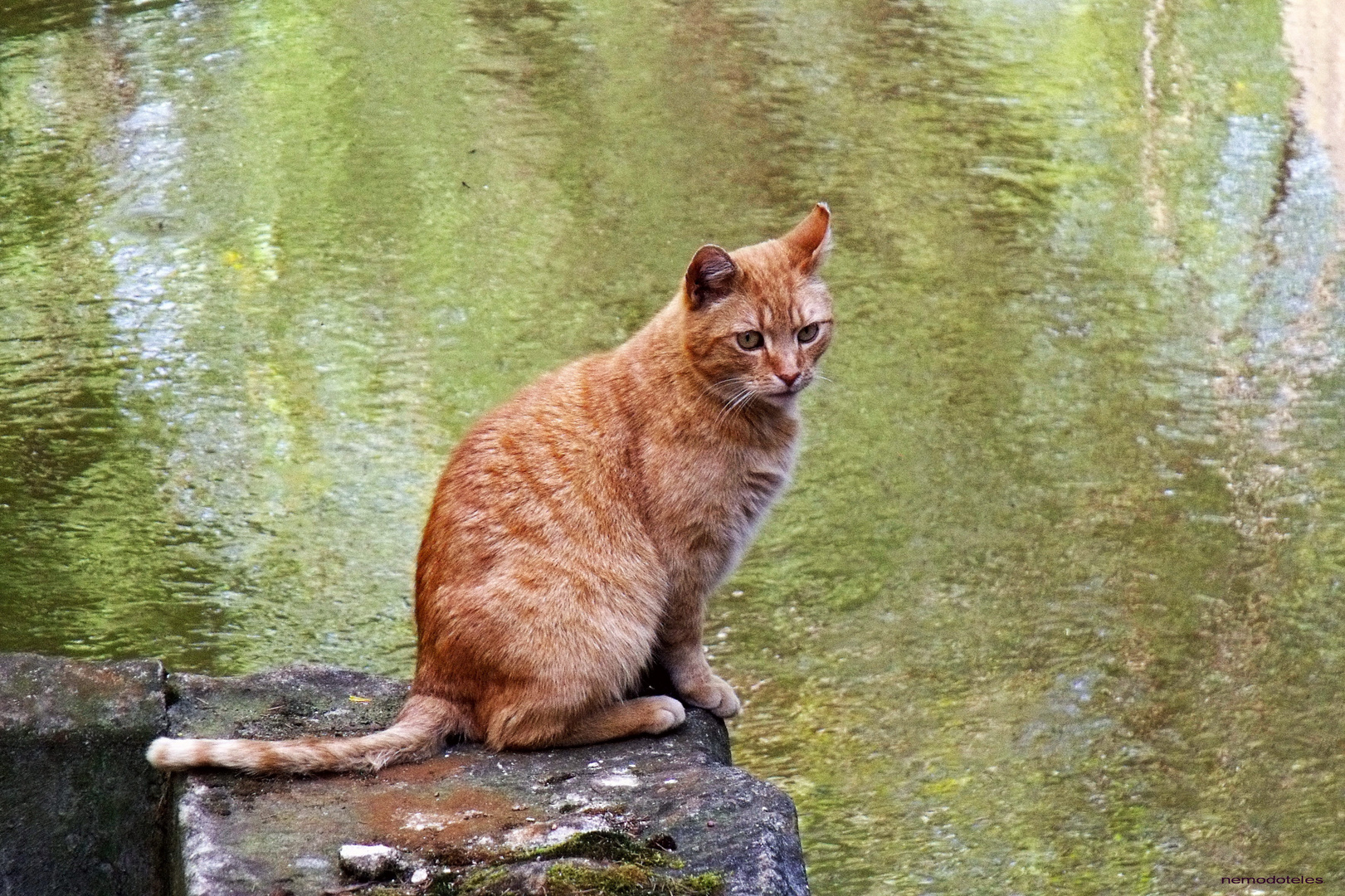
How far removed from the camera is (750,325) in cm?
313

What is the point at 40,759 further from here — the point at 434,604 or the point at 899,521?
the point at 899,521

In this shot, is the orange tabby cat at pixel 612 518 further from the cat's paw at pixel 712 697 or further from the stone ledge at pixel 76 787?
the stone ledge at pixel 76 787

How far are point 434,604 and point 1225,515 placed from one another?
10.1 feet

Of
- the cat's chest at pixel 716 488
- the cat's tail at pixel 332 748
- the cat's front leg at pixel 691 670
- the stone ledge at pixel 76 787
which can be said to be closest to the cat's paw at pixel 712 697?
the cat's front leg at pixel 691 670

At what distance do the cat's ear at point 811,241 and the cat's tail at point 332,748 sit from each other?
1.19 meters

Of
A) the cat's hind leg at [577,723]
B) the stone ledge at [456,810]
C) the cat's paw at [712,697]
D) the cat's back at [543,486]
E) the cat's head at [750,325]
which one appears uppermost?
the cat's head at [750,325]

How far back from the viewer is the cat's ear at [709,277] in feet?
10.1

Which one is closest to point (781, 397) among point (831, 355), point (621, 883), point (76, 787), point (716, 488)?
point (716, 488)

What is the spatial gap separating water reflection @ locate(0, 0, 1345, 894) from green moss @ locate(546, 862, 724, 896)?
4.87 feet

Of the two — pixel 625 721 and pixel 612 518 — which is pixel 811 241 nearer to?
pixel 612 518

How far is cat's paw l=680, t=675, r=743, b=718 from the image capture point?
10.7 ft

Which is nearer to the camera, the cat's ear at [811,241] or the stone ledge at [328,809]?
the stone ledge at [328,809]

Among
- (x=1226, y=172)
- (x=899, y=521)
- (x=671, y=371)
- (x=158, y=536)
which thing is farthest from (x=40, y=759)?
(x=1226, y=172)

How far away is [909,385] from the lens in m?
5.68
